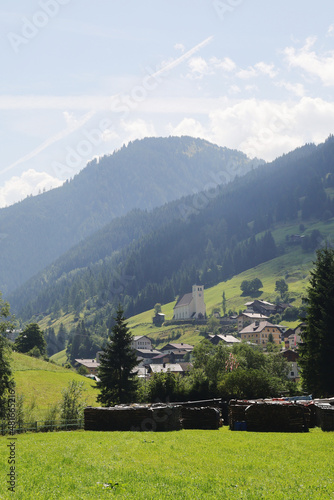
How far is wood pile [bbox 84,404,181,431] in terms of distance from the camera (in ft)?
123

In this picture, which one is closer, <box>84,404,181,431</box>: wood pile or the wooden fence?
<box>84,404,181,431</box>: wood pile

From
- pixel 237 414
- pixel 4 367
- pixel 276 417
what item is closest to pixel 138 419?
pixel 237 414

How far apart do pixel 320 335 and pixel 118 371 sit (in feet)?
97.8

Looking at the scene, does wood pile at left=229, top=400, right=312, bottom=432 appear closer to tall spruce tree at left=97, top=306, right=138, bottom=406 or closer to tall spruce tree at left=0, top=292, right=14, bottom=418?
tall spruce tree at left=0, top=292, right=14, bottom=418

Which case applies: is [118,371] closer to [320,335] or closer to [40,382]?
[40,382]

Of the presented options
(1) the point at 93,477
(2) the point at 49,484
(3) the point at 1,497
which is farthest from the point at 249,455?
(3) the point at 1,497

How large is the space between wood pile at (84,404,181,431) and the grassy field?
8408mm

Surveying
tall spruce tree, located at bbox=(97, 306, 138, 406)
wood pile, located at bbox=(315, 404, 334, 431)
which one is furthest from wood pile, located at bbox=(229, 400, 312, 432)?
tall spruce tree, located at bbox=(97, 306, 138, 406)

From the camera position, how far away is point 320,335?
50.0 m

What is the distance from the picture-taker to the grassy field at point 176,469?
54.4 ft

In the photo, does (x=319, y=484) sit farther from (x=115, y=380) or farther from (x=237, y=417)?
(x=115, y=380)

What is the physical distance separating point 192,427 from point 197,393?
79.0 ft

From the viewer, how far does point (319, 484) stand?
17453mm

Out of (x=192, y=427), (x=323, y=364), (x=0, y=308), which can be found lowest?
(x=192, y=427)
